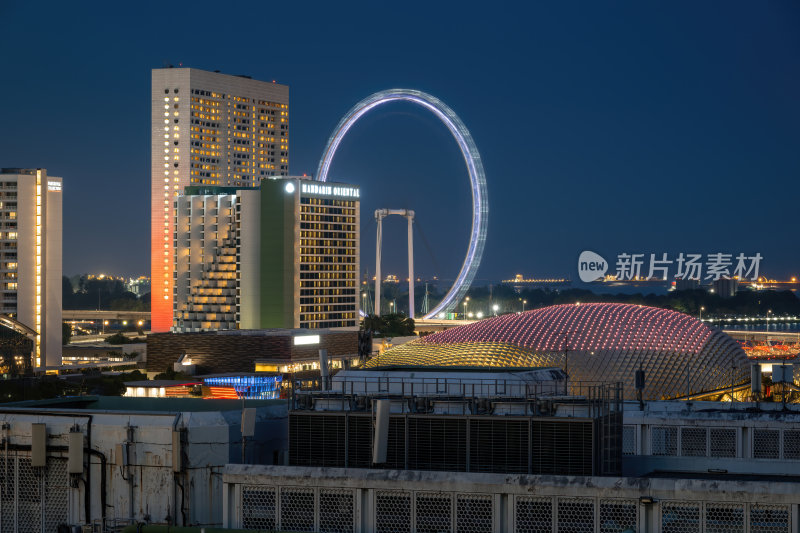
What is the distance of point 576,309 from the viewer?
128m

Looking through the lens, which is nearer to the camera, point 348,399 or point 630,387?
point 348,399

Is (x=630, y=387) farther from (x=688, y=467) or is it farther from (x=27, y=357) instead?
(x=27, y=357)

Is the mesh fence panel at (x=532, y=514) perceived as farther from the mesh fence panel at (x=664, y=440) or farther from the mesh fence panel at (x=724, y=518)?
the mesh fence panel at (x=664, y=440)

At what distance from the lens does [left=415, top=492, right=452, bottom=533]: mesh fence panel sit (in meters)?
30.7

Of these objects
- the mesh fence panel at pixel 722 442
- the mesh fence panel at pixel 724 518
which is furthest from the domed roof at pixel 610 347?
the mesh fence panel at pixel 724 518

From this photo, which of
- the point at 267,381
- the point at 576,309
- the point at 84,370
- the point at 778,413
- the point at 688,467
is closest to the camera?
the point at 688,467

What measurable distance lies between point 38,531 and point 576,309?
95.9m

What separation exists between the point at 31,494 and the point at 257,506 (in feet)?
26.4

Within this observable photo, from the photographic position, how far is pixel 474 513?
100 ft

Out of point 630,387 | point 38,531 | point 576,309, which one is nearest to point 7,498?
point 38,531

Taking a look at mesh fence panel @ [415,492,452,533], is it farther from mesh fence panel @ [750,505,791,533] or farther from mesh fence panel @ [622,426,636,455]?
mesh fence panel @ [622,426,636,455]

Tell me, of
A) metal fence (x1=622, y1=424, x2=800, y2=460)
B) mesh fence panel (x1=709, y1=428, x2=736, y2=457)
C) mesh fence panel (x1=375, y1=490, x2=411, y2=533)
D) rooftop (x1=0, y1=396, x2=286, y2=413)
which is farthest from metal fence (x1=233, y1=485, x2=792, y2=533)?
mesh fence panel (x1=709, y1=428, x2=736, y2=457)

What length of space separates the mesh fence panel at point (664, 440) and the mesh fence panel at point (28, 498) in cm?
2102

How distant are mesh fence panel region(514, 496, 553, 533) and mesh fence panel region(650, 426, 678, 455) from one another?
1612 cm
